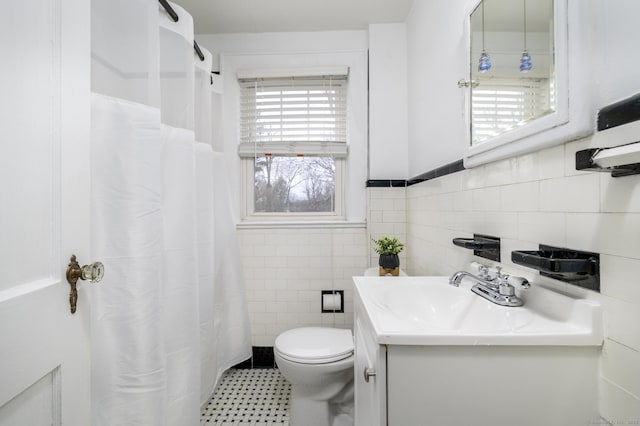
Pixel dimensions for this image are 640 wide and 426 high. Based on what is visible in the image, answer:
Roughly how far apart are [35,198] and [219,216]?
1209mm

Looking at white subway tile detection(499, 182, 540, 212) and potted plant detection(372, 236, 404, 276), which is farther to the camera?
potted plant detection(372, 236, 404, 276)

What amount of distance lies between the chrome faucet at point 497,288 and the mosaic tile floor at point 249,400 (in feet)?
4.19

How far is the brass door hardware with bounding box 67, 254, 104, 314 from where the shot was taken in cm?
66

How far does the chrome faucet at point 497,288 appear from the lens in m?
0.76

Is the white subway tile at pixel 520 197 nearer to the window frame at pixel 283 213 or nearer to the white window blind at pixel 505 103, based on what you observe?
the white window blind at pixel 505 103

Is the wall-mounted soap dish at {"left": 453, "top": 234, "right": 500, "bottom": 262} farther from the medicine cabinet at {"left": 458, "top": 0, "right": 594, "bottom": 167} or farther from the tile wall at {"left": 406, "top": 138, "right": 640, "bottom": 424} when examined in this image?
the medicine cabinet at {"left": 458, "top": 0, "right": 594, "bottom": 167}

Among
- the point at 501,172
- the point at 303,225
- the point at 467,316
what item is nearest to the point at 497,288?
the point at 467,316

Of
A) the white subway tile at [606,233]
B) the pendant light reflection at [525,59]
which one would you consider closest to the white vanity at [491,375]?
the white subway tile at [606,233]

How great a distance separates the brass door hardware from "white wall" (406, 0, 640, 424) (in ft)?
3.71

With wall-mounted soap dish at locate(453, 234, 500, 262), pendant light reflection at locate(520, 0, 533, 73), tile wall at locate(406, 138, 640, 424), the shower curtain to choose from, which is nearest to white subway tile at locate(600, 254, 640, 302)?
tile wall at locate(406, 138, 640, 424)

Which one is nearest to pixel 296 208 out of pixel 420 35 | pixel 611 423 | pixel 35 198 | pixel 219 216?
pixel 219 216

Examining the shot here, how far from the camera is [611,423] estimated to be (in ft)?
1.76

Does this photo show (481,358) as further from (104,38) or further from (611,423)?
(104,38)

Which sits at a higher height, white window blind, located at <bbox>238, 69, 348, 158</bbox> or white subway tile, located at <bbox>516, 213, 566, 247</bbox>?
white window blind, located at <bbox>238, 69, 348, 158</bbox>
